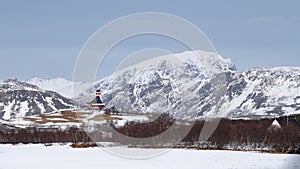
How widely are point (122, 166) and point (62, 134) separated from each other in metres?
107

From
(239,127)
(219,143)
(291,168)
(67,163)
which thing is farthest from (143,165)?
(239,127)

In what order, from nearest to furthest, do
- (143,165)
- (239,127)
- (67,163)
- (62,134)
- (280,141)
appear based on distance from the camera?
(143,165), (67,163), (280,141), (239,127), (62,134)

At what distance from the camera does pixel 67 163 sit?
57062 millimetres

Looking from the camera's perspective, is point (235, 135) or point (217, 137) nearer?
point (217, 137)

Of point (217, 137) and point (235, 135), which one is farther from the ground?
point (235, 135)

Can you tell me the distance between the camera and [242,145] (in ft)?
386

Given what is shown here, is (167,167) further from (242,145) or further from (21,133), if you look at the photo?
(21,133)

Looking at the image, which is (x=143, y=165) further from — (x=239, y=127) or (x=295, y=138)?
(x=239, y=127)

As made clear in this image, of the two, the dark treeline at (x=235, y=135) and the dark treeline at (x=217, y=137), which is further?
the dark treeline at (x=235, y=135)

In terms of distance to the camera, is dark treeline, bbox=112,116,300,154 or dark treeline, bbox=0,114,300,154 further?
dark treeline, bbox=112,116,300,154

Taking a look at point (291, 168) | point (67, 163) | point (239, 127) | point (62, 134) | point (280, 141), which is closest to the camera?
point (291, 168)

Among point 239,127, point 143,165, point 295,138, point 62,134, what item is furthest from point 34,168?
point 62,134

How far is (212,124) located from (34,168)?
10102cm

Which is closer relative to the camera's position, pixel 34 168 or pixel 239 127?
pixel 34 168
